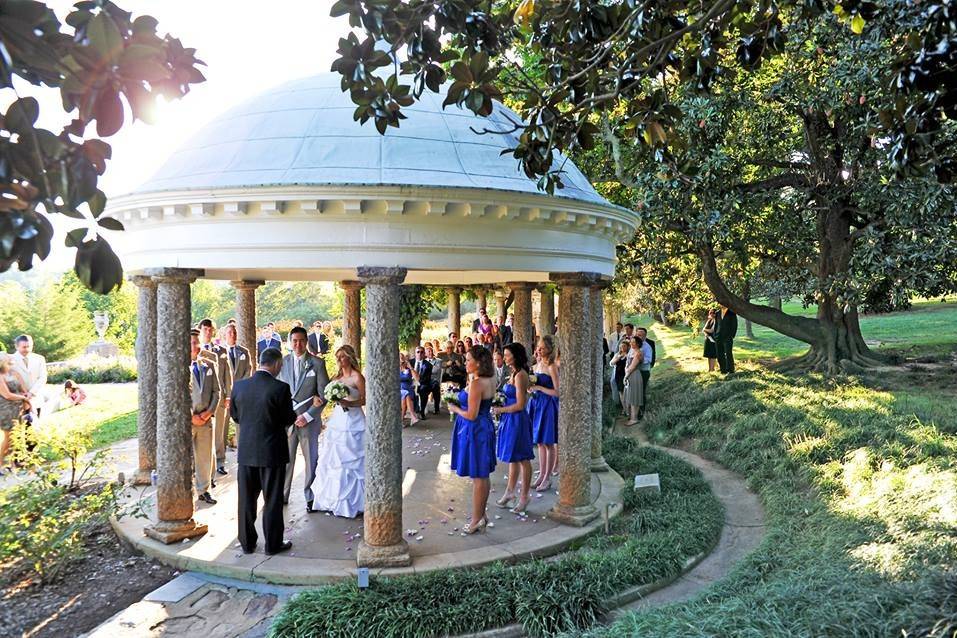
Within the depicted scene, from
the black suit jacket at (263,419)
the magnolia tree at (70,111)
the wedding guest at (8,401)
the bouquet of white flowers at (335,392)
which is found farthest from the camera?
the wedding guest at (8,401)

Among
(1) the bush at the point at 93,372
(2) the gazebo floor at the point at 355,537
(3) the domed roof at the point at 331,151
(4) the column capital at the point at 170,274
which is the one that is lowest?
(2) the gazebo floor at the point at 355,537

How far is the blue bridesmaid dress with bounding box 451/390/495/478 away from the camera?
22.0 ft

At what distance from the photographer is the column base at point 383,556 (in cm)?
595

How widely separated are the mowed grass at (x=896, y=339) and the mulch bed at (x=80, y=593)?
57.3 ft

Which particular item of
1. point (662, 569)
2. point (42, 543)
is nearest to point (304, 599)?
point (42, 543)

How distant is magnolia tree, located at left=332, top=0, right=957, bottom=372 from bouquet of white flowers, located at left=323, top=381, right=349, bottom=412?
121 inches

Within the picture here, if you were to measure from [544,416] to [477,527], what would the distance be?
211cm

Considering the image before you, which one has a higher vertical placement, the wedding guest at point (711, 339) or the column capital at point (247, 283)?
the column capital at point (247, 283)

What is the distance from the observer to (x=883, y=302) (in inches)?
609

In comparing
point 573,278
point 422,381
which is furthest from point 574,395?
point 422,381

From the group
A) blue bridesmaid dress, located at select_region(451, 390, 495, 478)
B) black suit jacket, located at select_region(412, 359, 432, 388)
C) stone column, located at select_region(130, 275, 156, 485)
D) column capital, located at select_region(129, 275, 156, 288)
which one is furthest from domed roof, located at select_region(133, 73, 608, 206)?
black suit jacket, located at select_region(412, 359, 432, 388)

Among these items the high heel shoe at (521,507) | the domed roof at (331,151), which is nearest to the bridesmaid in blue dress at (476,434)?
the high heel shoe at (521,507)

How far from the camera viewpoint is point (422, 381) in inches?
556

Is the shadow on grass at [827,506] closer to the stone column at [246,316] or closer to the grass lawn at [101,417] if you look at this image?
the grass lawn at [101,417]
